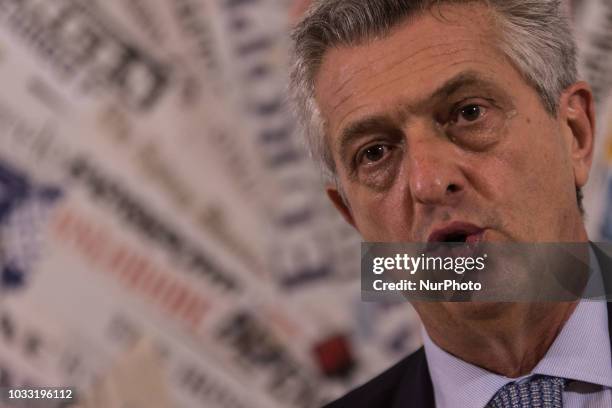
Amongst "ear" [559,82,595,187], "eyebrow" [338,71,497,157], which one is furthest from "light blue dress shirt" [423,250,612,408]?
"eyebrow" [338,71,497,157]

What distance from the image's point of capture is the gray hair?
791 millimetres

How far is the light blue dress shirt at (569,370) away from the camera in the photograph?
76 centimetres

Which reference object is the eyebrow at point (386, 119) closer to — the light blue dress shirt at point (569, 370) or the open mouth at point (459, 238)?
the open mouth at point (459, 238)

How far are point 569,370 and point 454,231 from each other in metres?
0.17

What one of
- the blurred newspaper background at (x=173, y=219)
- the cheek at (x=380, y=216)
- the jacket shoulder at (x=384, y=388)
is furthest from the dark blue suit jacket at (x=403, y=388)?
the blurred newspaper background at (x=173, y=219)

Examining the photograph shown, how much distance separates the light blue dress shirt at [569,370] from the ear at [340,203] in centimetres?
17

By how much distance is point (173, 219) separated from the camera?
4.45ft

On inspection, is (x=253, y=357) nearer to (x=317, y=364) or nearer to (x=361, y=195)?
(x=317, y=364)

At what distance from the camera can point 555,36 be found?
0.82 metres

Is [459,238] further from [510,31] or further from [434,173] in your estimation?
[510,31]

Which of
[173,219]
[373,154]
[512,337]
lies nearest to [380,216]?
[373,154]

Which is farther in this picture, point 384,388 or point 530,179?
point 384,388

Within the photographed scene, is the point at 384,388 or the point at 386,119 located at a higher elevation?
the point at 386,119

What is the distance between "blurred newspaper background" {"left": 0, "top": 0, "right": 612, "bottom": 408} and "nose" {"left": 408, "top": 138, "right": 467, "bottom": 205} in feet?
1.87
